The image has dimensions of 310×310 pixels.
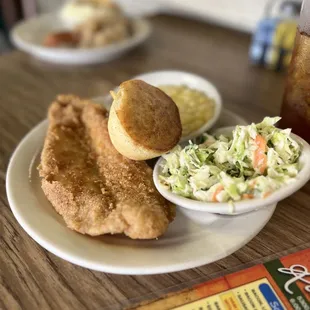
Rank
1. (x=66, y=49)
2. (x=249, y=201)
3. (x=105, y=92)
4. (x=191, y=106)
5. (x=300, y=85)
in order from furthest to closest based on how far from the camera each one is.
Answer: (x=66, y=49)
(x=105, y=92)
(x=191, y=106)
(x=300, y=85)
(x=249, y=201)

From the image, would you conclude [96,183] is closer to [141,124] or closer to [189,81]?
[141,124]

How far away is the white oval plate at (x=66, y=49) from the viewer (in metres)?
1.54

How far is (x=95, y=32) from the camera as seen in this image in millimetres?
1624

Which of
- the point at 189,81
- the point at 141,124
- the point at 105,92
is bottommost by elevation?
the point at 105,92

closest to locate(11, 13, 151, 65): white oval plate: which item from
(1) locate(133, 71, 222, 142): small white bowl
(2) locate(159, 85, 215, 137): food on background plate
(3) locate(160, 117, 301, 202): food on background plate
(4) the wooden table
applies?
(4) the wooden table

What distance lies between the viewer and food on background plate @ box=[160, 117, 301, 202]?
74cm

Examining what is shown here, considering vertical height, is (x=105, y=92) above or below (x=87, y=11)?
below

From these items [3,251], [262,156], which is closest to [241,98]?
[262,156]

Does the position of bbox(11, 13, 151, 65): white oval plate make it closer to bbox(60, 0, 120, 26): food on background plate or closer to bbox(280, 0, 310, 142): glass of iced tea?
bbox(60, 0, 120, 26): food on background plate

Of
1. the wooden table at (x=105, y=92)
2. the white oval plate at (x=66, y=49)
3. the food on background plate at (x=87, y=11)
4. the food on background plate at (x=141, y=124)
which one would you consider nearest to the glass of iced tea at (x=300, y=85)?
the wooden table at (x=105, y=92)

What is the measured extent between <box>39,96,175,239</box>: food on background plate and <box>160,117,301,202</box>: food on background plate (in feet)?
0.20

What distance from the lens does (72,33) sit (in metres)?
1.66

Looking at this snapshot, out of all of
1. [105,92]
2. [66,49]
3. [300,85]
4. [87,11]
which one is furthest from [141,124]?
[87,11]

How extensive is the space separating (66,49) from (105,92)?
0.29 meters
